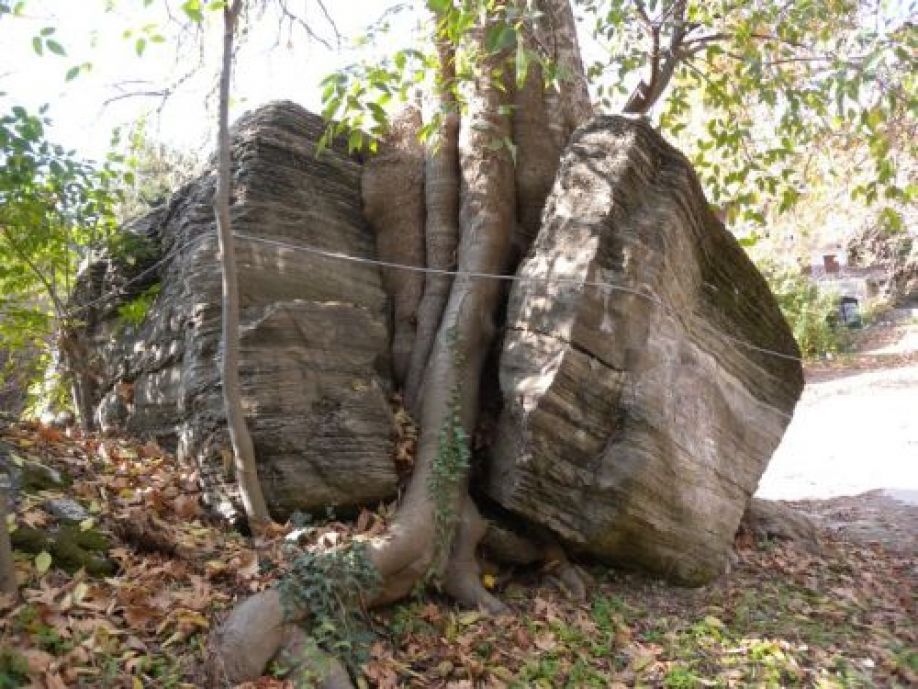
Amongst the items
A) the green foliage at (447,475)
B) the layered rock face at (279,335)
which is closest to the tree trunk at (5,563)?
the layered rock face at (279,335)

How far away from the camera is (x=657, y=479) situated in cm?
518

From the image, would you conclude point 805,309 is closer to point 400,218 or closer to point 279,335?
point 400,218

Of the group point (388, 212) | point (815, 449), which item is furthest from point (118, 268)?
point (815, 449)

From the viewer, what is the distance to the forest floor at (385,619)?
10.7 ft

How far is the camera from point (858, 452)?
41.1 ft

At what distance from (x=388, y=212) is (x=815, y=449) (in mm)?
10193

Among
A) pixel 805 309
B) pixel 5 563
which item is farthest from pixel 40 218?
pixel 805 309

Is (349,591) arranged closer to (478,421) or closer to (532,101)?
(478,421)

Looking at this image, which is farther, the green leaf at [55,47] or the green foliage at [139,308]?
the green foliage at [139,308]

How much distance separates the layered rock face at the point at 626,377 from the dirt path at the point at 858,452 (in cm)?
327

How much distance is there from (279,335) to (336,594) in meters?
1.78

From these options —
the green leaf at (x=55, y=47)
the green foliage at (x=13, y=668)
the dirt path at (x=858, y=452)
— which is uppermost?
the green leaf at (x=55, y=47)

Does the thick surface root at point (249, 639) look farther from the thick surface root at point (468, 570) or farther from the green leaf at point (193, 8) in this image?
the green leaf at point (193, 8)

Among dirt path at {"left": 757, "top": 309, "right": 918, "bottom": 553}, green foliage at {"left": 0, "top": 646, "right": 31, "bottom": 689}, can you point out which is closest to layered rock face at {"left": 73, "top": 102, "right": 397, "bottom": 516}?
green foliage at {"left": 0, "top": 646, "right": 31, "bottom": 689}
